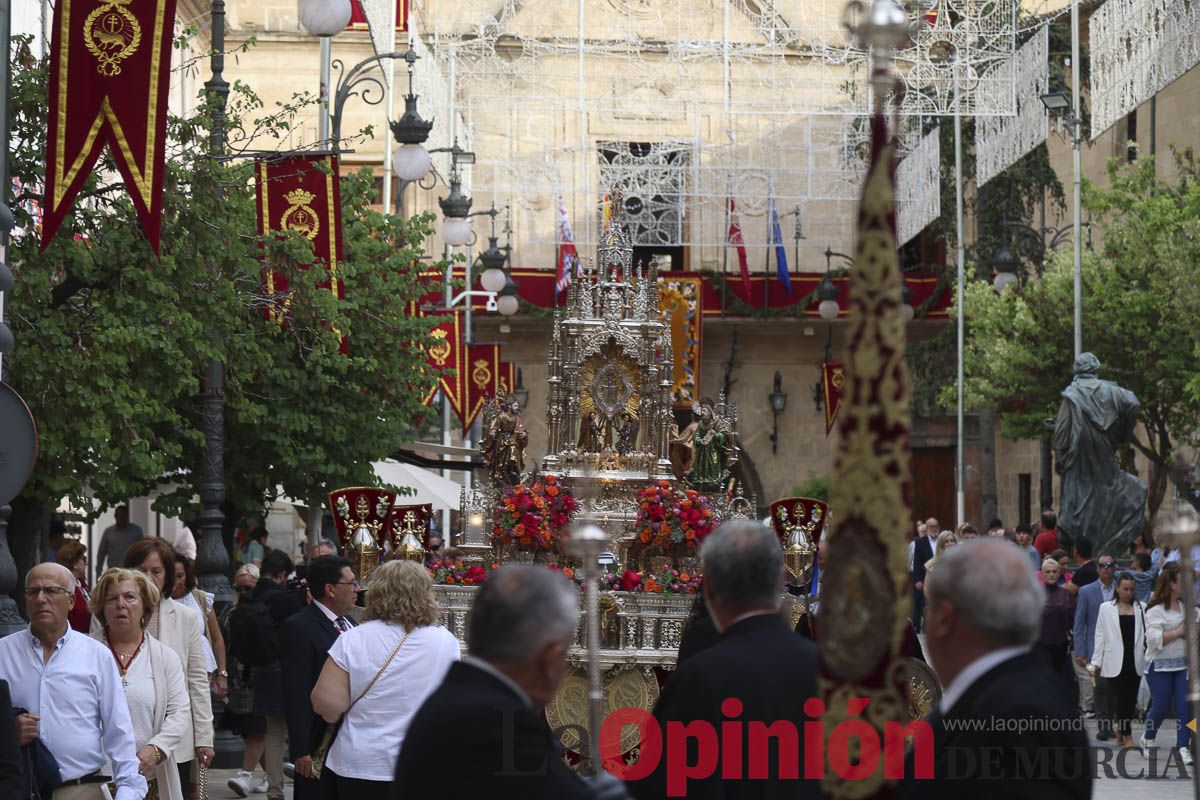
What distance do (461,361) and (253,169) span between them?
42.1 ft

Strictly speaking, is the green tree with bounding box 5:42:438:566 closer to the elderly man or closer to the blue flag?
the elderly man

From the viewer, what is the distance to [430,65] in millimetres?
35188

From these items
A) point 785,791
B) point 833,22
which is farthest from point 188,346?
point 833,22

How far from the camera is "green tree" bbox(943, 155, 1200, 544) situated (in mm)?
28094

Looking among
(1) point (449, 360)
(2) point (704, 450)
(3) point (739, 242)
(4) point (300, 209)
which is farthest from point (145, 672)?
(3) point (739, 242)

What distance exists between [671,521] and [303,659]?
7.80 meters

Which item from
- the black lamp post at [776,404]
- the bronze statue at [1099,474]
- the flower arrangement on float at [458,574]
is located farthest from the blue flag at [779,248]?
the flower arrangement on float at [458,574]

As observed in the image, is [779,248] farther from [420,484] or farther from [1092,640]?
[1092,640]

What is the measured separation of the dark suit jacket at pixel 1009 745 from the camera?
461 centimetres

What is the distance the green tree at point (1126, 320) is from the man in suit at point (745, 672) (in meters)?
22.4

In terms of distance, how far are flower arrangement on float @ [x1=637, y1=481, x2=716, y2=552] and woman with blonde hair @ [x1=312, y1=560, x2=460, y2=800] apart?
915cm

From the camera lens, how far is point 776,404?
4528cm

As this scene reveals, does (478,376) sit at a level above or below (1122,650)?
above

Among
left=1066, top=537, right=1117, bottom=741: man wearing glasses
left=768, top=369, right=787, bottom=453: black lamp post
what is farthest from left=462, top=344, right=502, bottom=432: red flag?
left=1066, top=537, right=1117, bottom=741: man wearing glasses
